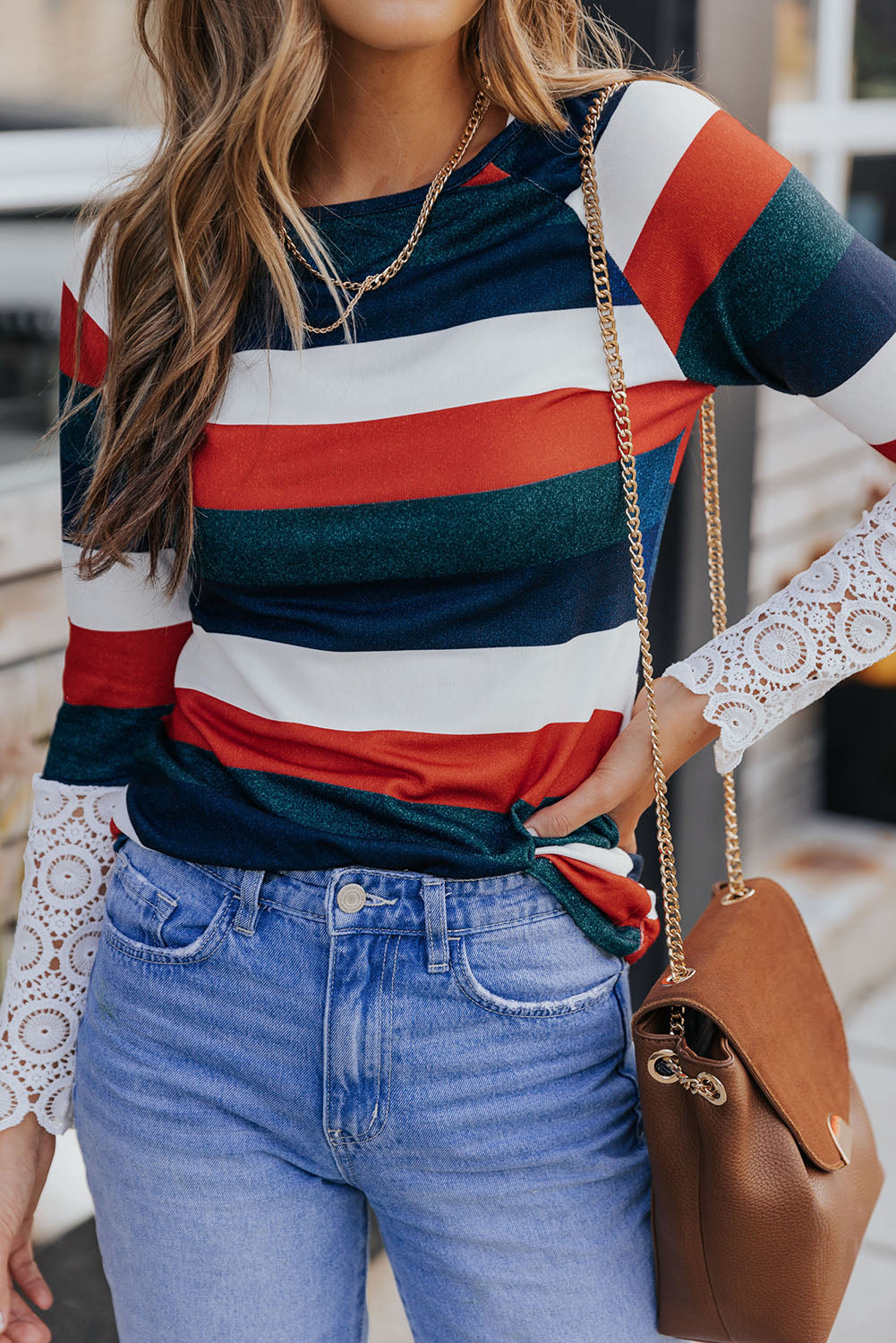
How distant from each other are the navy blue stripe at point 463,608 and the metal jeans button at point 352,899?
18 centimetres

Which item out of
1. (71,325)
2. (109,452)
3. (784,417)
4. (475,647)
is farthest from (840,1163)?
(784,417)

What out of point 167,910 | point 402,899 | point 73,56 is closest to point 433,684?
point 402,899

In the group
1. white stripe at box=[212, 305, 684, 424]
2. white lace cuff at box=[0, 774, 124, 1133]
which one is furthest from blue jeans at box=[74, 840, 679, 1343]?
white stripe at box=[212, 305, 684, 424]

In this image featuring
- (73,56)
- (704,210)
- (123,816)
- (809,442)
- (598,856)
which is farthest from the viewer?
(809,442)

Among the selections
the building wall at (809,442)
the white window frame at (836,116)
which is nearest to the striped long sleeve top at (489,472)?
the building wall at (809,442)

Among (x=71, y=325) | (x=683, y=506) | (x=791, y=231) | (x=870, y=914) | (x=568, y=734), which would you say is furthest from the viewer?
(x=870, y=914)

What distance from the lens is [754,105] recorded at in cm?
183

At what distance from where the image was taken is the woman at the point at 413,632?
1.01m

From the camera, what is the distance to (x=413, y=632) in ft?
3.44

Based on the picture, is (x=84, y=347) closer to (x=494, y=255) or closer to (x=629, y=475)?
(x=494, y=255)

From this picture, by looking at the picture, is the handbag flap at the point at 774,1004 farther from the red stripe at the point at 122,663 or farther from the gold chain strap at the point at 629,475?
the red stripe at the point at 122,663

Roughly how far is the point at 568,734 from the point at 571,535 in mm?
160

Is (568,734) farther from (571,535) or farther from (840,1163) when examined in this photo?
(840,1163)

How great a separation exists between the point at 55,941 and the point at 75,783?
0.14 meters
